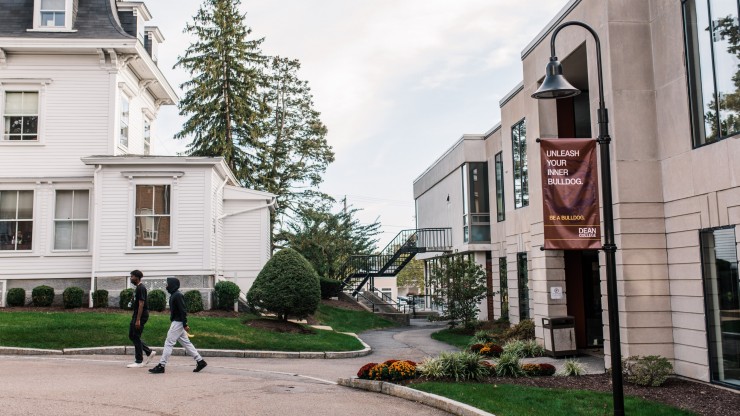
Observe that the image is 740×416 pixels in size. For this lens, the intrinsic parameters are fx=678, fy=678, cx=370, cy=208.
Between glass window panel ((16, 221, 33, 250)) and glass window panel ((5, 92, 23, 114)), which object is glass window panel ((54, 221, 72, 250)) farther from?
glass window panel ((5, 92, 23, 114))

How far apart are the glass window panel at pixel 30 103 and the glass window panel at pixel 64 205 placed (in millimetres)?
2946

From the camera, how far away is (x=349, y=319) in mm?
30000

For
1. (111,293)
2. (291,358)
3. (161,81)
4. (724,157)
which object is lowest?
(291,358)

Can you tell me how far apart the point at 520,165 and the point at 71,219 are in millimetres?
15065

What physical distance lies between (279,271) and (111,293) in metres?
5.69

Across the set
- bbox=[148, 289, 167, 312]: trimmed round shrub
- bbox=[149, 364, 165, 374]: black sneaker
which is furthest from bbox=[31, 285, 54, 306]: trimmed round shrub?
bbox=[149, 364, 165, 374]: black sneaker

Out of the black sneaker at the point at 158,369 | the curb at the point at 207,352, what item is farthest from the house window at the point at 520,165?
the black sneaker at the point at 158,369

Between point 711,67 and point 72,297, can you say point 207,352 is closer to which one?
point 72,297

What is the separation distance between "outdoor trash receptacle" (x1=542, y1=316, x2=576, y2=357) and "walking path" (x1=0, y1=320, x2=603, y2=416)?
0.40 meters

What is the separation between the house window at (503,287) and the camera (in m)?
25.0

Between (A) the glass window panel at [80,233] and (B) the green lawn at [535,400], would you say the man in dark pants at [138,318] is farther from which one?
(A) the glass window panel at [80,233]

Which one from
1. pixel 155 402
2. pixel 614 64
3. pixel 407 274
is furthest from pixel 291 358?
pixel 407 274

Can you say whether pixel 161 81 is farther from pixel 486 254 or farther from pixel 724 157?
pixel 724 157

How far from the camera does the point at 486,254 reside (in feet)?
97.7
